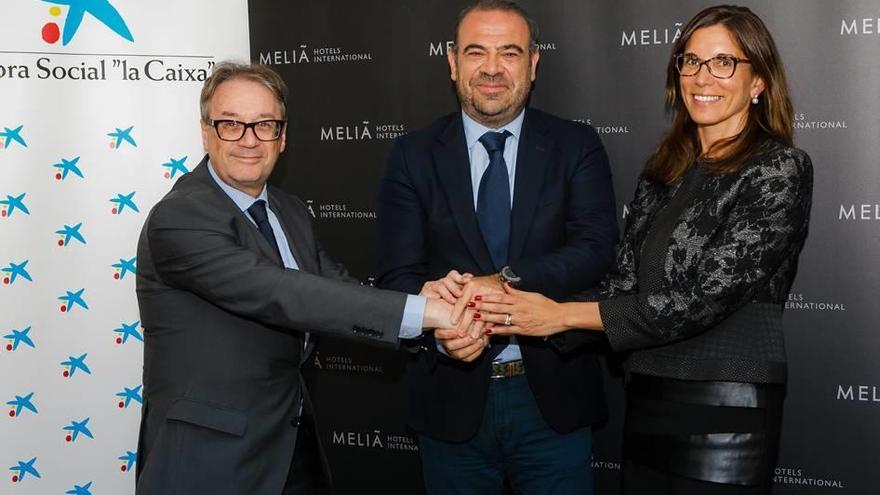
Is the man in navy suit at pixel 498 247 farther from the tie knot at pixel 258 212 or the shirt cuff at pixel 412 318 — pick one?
the tie knot at pixel 258 212

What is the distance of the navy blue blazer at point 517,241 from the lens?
9.96 ft

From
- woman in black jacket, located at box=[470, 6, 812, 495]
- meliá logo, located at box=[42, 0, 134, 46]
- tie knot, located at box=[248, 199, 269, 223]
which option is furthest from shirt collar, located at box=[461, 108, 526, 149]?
meliá logo, located at box=[42, 0, 134, 46]

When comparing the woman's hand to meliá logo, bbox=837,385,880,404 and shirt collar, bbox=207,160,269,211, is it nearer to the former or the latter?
shirt collar, bbox=207,160,269,211

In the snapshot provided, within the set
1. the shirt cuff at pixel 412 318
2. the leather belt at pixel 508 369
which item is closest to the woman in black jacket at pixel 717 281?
the leather belt at pixel 508 369

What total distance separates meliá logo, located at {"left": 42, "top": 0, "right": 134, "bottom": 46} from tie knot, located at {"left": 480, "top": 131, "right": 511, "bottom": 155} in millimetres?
2133

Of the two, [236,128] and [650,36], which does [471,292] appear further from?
[650,36]

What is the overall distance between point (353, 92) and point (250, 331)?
2.07m

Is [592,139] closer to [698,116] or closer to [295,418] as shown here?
[698,116]

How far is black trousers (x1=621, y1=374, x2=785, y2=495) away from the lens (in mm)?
2418

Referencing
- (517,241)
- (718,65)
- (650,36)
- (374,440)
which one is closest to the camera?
(718,65)

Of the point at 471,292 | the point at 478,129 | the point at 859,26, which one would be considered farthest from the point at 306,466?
the point at 859,26

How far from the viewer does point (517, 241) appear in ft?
10.0

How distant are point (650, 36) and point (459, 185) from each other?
52.8 inches

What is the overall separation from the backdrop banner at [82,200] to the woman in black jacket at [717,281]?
8.48ft
